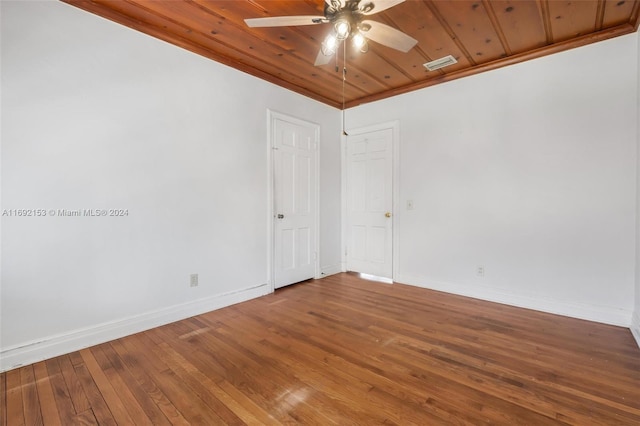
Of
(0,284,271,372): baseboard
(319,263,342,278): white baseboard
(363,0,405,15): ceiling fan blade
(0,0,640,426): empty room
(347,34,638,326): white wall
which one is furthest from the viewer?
(319,263,342,278): white baseboard

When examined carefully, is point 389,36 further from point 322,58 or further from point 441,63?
point 441,63

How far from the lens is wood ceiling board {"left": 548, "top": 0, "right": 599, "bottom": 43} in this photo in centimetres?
222

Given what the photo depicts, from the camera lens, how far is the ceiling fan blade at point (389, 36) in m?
1.89

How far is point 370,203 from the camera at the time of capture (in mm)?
4359

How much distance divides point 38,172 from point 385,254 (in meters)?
3.76

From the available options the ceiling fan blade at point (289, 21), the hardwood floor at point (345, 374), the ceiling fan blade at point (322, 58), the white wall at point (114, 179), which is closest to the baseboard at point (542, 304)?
the hardwood floor at point (345, 374)

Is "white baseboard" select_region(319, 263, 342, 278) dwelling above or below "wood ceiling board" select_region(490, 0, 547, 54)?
below

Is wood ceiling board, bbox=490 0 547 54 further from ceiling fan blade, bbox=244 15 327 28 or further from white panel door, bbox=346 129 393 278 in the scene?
white panel door, bbox=346 129 393 278

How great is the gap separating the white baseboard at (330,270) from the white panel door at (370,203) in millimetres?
166


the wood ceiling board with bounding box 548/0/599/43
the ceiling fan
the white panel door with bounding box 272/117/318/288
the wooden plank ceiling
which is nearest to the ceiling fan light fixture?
the ceiling fan

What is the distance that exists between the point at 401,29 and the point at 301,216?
2.46m

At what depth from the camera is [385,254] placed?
4176 mm

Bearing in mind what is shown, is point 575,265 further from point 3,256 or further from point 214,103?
point 3,256

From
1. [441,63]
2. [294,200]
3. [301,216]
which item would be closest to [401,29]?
[441,63]
